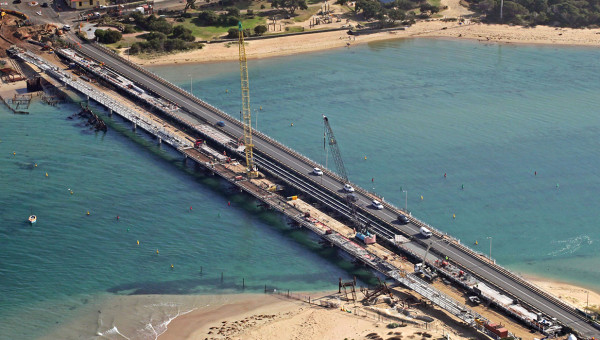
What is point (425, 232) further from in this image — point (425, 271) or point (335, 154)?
point (335, 154)

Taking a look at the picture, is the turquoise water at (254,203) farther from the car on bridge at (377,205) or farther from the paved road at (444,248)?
the car on bridge at (377,205)

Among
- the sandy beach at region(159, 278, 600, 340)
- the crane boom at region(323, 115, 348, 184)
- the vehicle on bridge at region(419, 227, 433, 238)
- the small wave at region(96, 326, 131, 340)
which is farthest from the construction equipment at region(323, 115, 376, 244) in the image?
the small wave at region(96, 326, 131, 340)

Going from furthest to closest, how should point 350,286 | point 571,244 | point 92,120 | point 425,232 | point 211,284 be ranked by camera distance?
1. point 92,120
2. point 571,244
3. point 425,232
4. point 211,284
5. point 350,286

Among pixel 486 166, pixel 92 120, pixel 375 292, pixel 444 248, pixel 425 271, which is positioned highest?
pixel 92 120

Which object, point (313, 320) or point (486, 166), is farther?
point (486, 166)

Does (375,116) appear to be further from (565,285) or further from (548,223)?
(565,285)

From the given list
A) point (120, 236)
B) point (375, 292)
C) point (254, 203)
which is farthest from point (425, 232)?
point (120, 236)
